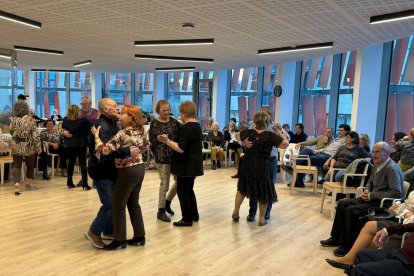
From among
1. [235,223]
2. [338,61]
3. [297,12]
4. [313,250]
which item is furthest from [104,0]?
[338,61]

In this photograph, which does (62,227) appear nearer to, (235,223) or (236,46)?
(235,223)

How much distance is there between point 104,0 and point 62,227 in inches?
114

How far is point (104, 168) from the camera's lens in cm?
355

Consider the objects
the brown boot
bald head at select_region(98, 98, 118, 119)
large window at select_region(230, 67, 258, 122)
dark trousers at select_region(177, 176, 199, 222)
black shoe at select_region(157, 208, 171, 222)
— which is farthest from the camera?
large window at select_region(230, 67, 258, 122)

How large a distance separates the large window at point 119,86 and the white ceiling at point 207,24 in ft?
25.4

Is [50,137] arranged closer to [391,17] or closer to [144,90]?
[391,17]

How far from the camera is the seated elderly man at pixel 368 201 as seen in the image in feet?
12.4

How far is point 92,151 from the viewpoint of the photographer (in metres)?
3.54

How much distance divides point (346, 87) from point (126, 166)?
7649 mm

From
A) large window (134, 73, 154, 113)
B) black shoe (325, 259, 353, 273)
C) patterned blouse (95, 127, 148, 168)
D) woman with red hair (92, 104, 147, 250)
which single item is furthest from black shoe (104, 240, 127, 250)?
large window (134, 73, 154, 113)

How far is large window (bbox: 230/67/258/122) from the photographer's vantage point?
1252cm

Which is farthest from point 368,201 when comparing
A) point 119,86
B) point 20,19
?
point 119,86

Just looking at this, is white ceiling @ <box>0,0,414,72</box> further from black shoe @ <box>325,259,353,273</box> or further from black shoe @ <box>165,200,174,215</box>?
black shoe @ <box>325,259,353,273</box>

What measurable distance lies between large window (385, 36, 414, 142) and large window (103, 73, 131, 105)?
11.3 meters
